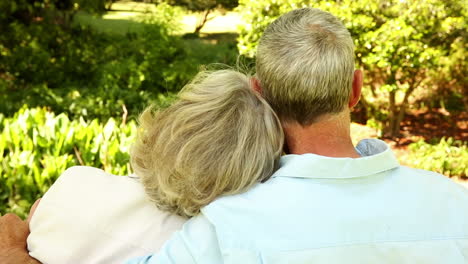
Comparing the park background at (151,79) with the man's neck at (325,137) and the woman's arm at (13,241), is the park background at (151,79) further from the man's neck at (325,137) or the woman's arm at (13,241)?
the man's neck at (325,137)

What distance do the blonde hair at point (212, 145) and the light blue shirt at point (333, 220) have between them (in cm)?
6

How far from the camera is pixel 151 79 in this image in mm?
Answer: 8586

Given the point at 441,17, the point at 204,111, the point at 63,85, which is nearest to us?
the point at 204,111

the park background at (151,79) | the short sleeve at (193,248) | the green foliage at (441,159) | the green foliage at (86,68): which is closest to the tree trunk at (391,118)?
the park background at (151,79)

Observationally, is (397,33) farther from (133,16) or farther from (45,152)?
(133,16)

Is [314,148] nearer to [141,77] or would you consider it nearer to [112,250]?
[112,250]

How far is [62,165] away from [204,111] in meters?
2.31

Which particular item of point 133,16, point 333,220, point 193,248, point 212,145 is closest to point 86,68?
point 133,16

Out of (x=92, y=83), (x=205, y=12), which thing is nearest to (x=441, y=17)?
(x=92, y=83)

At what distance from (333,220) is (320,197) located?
7cm

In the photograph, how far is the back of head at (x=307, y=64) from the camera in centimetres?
158

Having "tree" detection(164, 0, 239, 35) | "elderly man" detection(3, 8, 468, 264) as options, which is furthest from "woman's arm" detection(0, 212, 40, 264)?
"tree" detection(164, 0, 239, 35)

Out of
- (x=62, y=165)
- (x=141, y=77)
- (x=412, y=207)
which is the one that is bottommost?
(x=141, y=77)

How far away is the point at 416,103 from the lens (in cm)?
1048
